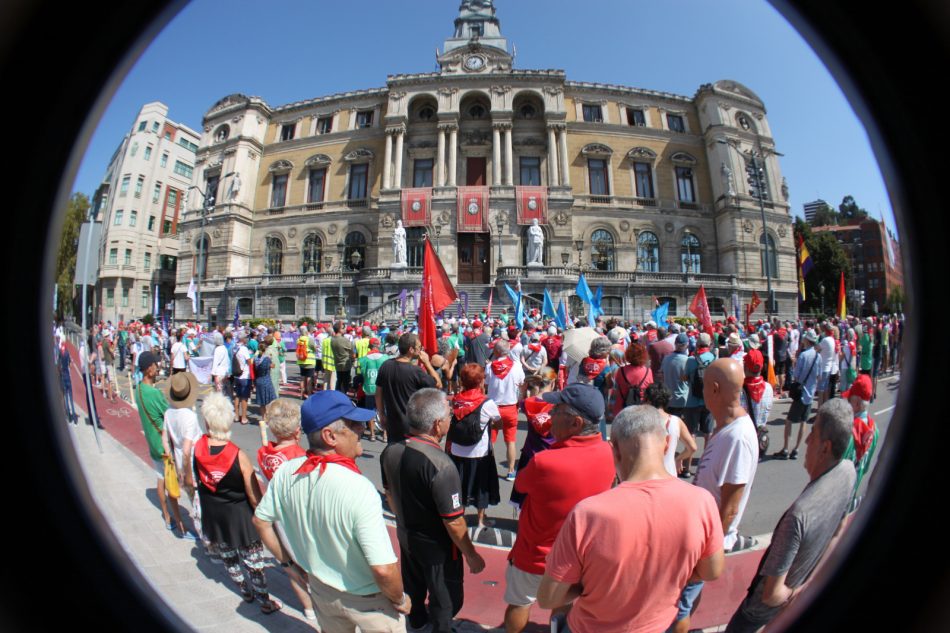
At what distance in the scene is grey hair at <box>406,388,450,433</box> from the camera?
263 centimetres

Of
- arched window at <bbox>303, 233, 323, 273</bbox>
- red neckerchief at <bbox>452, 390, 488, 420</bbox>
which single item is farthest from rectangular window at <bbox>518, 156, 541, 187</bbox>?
red neckerchief at <bbox>452, 390, 488, 420</bbox>

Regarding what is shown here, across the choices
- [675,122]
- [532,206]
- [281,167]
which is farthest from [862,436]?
[281,167]

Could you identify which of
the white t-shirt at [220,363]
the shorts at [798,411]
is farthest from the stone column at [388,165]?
the shorts at [798,411]

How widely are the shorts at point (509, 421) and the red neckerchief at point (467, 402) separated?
5.43 feet

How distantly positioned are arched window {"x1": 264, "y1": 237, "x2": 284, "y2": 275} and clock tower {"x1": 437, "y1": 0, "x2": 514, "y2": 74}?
2001 centimetres

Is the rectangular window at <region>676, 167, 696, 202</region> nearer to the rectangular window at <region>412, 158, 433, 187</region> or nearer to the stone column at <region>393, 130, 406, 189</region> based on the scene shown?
the rectangular window at <region>412, 158, 433, 187</region>

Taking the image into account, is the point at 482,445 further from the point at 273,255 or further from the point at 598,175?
the point at 273,255

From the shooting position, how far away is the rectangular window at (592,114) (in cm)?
3541

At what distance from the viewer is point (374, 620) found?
84.4 inches

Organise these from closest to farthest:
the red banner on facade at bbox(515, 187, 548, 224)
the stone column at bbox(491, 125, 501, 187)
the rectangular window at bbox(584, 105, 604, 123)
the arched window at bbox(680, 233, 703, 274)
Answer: the red banner on facade at bbox(515, 187, 548, 224) → the stone column at bbox(491, 125, 501, 187) → the arched window at bbox(680, 233, 703, 274) → the rectangular window at bbox(584, 105, 604, 123)

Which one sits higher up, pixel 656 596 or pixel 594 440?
pixel 594 440
